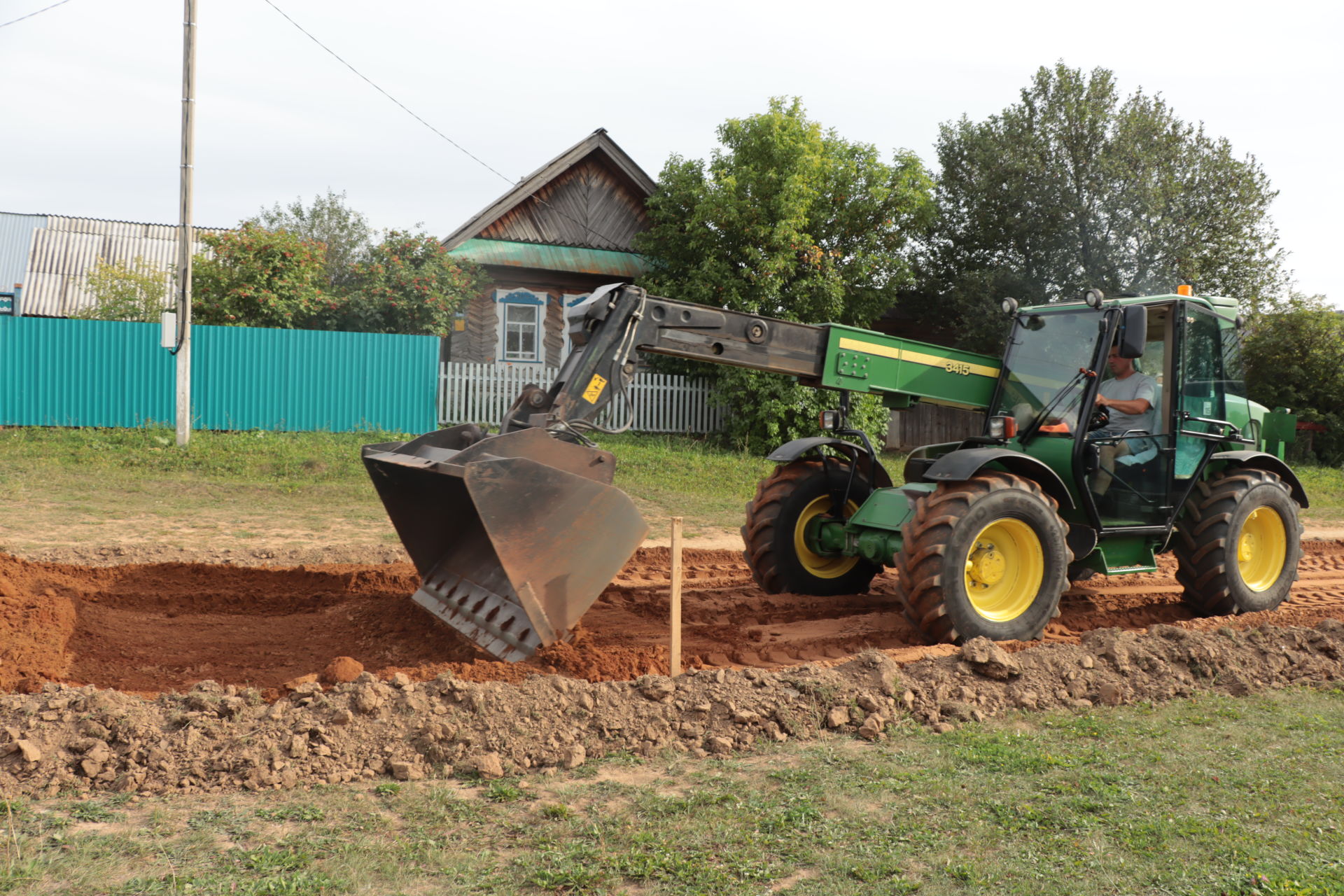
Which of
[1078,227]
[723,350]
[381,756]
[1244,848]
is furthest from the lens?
[1078,227]

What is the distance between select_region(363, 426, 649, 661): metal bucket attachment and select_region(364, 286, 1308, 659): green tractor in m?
0.01

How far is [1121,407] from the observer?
7.25 metres

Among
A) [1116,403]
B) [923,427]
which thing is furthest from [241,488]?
[923,427]

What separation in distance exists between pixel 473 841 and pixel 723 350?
12.0ft

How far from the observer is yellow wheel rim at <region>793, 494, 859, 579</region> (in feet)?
25.9

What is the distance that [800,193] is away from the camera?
18.8 metres

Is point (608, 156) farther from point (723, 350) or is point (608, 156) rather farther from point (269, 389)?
point (723, 350)

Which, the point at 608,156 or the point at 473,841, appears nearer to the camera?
the point at 473,841

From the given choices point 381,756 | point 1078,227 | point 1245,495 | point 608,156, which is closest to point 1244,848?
point 381,756

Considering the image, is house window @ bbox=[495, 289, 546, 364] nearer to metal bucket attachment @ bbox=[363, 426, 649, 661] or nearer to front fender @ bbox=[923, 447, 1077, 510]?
front fender @ bbox=[923, 447, 1077, 510]

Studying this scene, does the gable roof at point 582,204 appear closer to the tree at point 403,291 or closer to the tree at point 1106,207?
the tree at point 403,291

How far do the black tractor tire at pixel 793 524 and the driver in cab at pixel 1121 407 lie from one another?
1.75m

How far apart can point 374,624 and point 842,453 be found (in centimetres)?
378

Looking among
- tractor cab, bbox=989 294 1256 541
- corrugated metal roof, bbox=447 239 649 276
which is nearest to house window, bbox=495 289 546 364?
corrugated metal roof, bbox=447 239 649 276
